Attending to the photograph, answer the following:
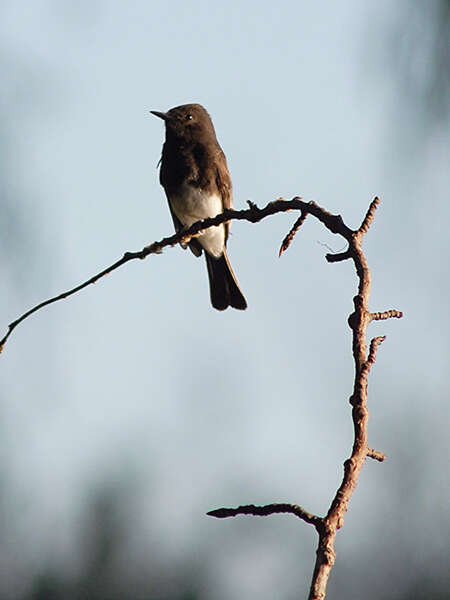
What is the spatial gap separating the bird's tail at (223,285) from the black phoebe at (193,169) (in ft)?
0.33

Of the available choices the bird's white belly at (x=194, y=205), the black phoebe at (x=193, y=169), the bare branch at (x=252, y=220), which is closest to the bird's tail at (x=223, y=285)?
the black phoebe at (x=193, y=169)

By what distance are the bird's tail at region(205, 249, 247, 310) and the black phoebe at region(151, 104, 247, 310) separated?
4.0 inches

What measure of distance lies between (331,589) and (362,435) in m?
8.49

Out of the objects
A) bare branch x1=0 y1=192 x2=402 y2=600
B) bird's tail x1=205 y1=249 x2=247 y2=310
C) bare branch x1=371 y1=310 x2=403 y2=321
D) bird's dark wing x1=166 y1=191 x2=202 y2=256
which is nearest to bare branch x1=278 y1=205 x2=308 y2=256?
bare branch x1=0 y1=192 x2=402 y2=600

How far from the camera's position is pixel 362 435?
137 centimetres

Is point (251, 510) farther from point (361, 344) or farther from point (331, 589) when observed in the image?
point (331, 589)

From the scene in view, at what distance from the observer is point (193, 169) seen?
17.1ft

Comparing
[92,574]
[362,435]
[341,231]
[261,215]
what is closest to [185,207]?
[261,215]

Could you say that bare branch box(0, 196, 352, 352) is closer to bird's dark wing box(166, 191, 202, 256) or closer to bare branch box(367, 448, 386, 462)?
bare branch box(367, 448, 386, 462)

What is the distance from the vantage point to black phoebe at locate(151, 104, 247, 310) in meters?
5.16

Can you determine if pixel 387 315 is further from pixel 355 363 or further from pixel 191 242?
pixel 191 242

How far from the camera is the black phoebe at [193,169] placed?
5156mm

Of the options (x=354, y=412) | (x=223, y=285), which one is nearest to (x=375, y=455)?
(x=354, y=412)

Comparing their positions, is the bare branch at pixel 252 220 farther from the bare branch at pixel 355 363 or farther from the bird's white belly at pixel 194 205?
the bird's white belly at pixel 194 205
